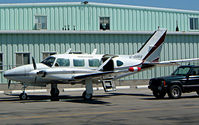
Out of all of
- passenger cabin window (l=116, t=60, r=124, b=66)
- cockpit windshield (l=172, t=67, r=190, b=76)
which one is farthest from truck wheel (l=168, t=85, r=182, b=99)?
passenger cabin window (l=116, t=60, r=124, b=66)

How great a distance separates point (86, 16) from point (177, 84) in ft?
59.0

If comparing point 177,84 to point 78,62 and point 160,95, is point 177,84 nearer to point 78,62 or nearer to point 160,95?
point 160,95

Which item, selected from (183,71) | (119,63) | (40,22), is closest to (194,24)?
(40,22)

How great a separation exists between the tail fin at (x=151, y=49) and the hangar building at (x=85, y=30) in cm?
776

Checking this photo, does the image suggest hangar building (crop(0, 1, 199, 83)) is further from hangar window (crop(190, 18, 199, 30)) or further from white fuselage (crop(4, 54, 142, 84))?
white fuselage (crop(4, 54, 142, 84))

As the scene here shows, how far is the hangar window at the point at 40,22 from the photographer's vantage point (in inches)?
1335

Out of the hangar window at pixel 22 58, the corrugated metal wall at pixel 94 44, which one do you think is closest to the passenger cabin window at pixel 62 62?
the corrugated metal wall at pixel 94 44

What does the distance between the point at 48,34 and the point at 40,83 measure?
11065 mm

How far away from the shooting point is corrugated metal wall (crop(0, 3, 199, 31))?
33.7 metres

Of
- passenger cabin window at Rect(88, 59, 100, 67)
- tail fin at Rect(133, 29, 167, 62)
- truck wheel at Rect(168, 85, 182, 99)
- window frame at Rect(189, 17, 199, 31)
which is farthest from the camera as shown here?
window frame at Rect(189, 17, 199, 31)

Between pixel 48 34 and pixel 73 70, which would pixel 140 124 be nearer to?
pixel 73 70

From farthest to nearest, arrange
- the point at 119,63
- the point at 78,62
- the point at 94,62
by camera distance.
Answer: the point at 119,63 → the point at 94,62 → the point at 78,62

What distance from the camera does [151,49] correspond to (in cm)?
2481

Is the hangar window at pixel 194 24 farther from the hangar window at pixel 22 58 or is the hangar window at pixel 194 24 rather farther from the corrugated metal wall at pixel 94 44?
the hangar window at pixel 22 58
